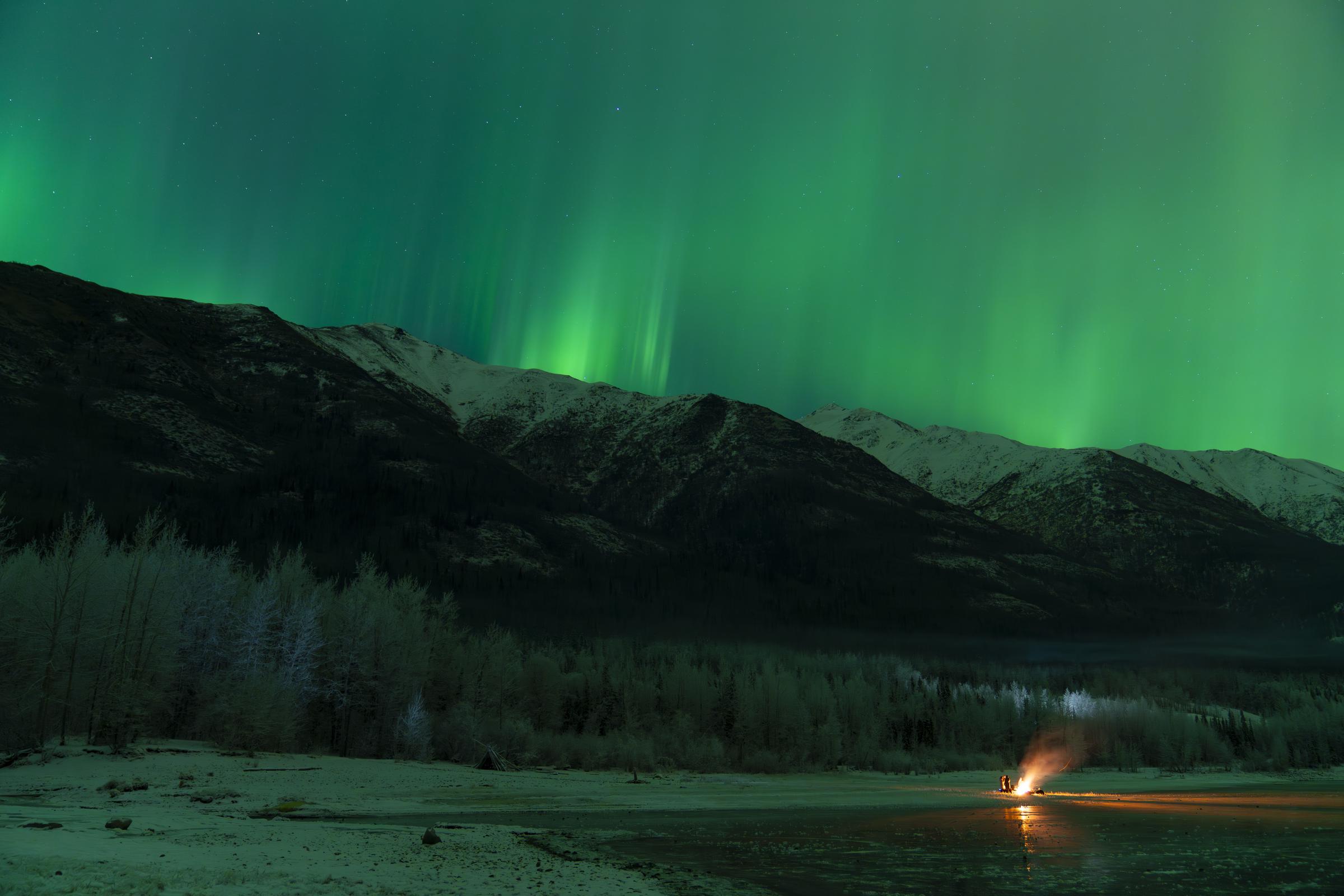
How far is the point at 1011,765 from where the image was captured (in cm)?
14288

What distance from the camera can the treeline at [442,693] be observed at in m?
62.0

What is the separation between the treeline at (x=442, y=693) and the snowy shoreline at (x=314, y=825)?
6497 mm

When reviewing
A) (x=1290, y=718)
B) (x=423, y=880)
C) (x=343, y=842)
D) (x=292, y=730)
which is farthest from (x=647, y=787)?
(x=1290, y=718)

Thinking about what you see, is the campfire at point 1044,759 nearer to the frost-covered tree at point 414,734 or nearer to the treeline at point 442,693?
the treeline at point 442,693

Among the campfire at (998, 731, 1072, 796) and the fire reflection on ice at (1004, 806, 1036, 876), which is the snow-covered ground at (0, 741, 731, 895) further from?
the campfire at (998, 731, 1072, 796)

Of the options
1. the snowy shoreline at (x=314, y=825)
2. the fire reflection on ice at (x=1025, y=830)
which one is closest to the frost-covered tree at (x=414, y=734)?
the snowy shoreline at (x=314, y=825)

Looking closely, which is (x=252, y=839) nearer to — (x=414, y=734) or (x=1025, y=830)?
(x=1025, y=830)

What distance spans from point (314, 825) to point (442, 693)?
7009cm

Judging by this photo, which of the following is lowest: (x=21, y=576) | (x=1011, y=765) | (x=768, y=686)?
(x=1011, y=765)

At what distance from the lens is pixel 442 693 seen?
106 meters

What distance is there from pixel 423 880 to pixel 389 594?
85.6 meters

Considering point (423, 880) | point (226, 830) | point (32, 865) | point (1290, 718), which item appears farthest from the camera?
point (1290, 718)

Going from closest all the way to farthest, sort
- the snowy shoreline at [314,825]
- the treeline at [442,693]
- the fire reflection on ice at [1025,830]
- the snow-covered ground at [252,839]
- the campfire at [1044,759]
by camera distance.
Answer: the snow-covered ground at [252,839]
the snowy shoreline at [314,825]
the fire reflection on ice at [1025,830]
the treeline at [442,693]
the campfire at [1044,759]

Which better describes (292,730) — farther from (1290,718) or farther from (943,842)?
(1290,718)
